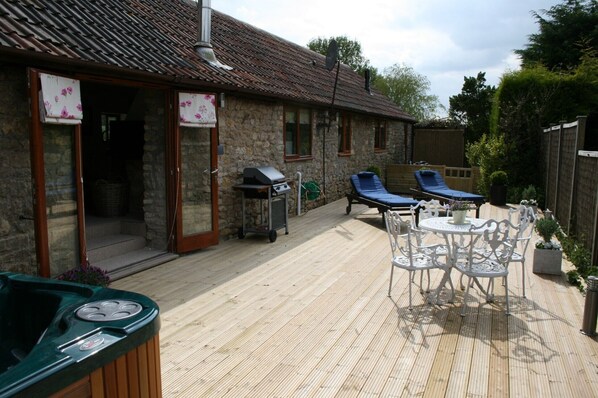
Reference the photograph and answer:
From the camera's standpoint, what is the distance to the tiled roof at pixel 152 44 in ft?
15.8

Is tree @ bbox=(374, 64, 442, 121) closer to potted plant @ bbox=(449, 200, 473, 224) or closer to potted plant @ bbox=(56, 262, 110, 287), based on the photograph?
potted plant @ bbox=(449, 200, 473, 224)

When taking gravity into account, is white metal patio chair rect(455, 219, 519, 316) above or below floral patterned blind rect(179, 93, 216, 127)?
below

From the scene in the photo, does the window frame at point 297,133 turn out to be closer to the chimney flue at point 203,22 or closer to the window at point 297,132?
the window at point 297,132

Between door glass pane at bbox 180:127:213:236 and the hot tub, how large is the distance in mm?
3785

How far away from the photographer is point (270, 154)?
942 centimetres

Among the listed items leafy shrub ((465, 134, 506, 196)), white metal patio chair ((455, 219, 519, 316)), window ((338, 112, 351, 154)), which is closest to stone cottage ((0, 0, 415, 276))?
window ((338, 112, 351, 154))

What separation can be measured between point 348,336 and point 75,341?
99.0 inches

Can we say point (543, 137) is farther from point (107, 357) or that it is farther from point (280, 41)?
point (107, 357)

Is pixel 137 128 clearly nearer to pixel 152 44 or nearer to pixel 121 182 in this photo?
pixel 121 182

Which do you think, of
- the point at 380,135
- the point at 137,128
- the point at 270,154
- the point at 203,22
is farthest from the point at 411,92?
the point at 137,128

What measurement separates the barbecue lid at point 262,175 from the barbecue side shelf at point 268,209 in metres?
0.13

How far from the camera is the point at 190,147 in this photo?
6844mm

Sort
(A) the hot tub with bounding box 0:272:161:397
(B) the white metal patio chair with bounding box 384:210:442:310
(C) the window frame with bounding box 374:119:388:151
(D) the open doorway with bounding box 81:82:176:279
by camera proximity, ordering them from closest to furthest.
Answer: (A) the hot tub with bounding box 0:272:161:397 < (B) the white metal patio chair with bounding box 384:210:442:310 < (D) the open doorway with bounding box 81:82:176:279 < (C) the window frame with bounding box 374:119:388:151

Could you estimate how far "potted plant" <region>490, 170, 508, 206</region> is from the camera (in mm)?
11969
